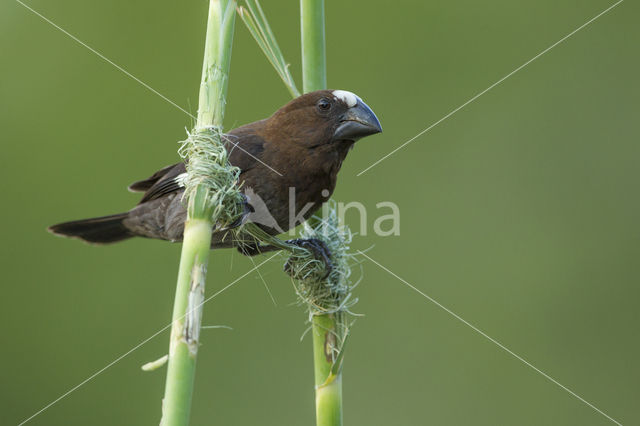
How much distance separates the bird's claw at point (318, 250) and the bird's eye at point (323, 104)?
0.64 metres

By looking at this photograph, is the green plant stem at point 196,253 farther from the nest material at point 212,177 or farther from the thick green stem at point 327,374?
the thick green stem at point 327,374

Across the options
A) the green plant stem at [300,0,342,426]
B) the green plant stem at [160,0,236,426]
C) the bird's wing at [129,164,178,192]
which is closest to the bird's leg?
the green plant stem at [300,0,342,426]

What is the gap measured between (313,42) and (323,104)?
2.41 feet

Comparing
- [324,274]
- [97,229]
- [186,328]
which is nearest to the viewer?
[186,328]

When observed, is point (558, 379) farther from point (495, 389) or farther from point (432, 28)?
point (432, 28)

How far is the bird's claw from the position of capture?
7.36 ft

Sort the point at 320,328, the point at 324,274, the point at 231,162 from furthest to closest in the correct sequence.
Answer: the point at 231,162
the point at 324,274
the point at 320,328

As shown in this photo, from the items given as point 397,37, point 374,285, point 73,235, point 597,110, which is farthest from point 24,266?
point 597,110

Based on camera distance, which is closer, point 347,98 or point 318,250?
point 318,250

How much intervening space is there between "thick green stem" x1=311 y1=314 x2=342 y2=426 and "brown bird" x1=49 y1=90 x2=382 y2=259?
58 centimetres

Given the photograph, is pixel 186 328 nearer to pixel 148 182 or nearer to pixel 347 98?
pixel 347 98

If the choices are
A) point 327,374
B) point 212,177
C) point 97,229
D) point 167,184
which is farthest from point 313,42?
point 97,229

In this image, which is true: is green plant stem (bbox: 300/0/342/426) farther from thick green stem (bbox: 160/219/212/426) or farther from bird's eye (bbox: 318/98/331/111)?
thick green stem (bbox: 160/219/212/426)

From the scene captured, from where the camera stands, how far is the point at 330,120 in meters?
2.76
